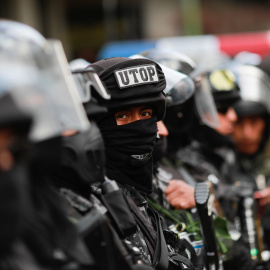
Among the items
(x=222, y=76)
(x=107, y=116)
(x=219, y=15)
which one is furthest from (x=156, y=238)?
(x=219, y=15)

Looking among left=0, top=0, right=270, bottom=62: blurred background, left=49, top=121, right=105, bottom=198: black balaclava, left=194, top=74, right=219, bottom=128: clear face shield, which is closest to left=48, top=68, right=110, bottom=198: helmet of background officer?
left=49, top=121, right=105, bottom=198: black balaclava

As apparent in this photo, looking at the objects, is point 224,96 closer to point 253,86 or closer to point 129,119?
point 253,86

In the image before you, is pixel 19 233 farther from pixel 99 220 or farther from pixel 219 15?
pixel 219 15

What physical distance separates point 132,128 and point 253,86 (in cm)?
419

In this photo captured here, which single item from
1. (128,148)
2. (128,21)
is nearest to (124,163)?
(128,148)

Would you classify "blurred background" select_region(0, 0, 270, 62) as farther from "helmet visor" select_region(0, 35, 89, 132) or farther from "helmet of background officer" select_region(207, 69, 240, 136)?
"helmet visor" select_region(0, 35, 89, 132)

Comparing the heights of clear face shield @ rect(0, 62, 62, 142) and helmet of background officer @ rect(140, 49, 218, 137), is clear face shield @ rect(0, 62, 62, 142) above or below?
above

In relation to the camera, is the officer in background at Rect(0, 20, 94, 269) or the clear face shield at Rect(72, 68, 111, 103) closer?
the officer in background at Rect(0, 20, 94, 269)

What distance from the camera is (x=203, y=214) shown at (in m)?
3.95

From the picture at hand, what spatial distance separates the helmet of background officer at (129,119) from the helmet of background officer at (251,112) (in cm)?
377

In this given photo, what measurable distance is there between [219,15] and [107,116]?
18357mm

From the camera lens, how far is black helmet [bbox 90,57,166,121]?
3525 millimetres

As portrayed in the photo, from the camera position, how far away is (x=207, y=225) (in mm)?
4023

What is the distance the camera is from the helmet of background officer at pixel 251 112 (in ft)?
24.1
